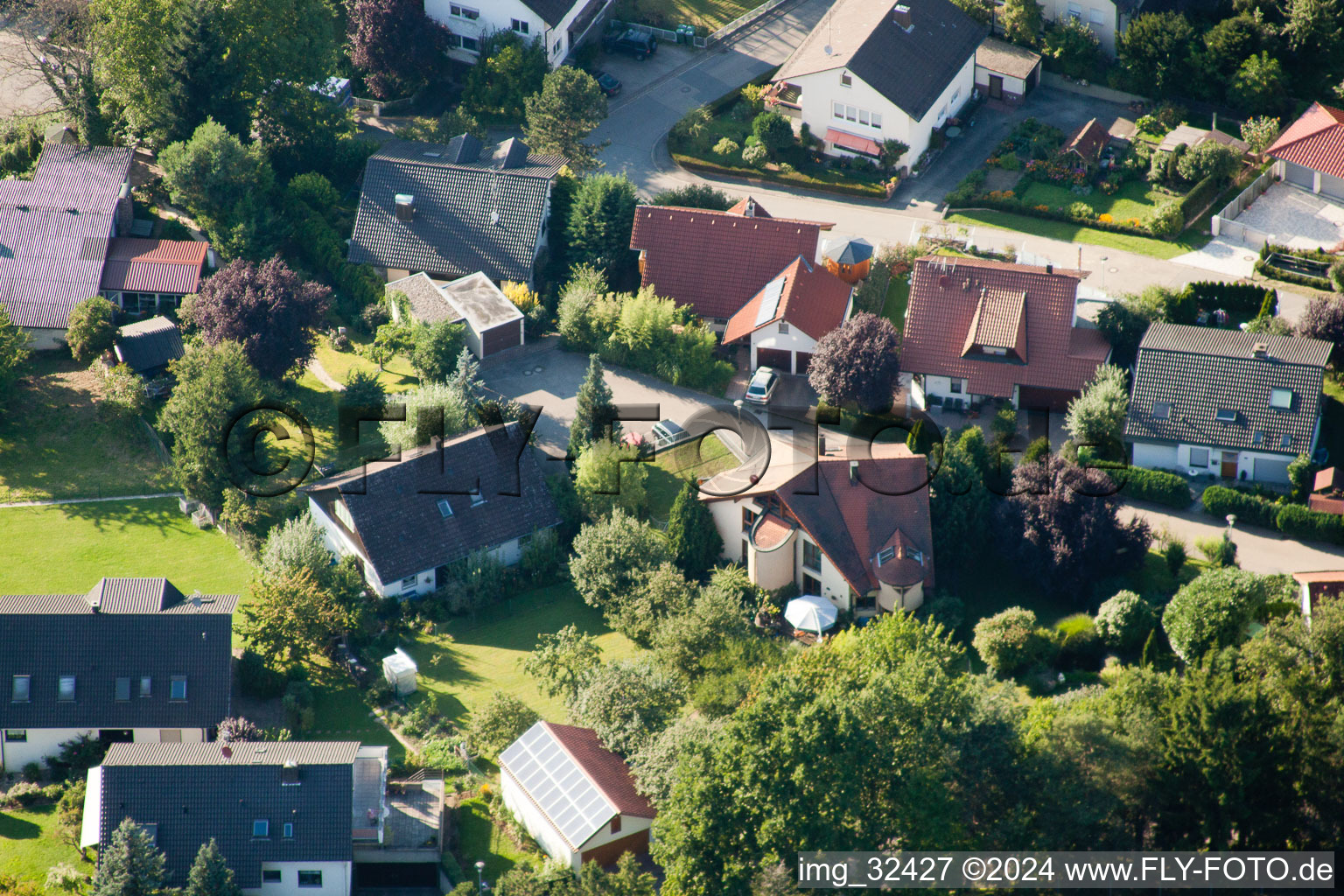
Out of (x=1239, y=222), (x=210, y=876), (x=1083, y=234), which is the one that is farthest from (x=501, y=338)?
(x=1239, y=222)

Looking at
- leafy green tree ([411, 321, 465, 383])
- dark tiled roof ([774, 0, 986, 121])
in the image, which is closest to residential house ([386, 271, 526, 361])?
leafy green tree ([411, 321, 465, 383])

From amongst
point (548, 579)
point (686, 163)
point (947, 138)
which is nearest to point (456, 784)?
point (548, 579)

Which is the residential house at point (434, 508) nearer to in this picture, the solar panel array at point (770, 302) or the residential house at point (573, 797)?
the residential house at point (573, 797)

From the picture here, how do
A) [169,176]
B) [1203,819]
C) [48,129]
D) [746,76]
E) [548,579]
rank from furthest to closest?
[746,76], [48,129], [169,176], [548,579], [1203,819]

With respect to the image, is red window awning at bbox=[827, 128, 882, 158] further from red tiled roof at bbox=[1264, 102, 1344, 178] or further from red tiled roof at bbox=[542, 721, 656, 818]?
red tiled roof at bbox=[542, 721, 656, 818]

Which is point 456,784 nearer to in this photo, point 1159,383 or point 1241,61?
point 1159,383

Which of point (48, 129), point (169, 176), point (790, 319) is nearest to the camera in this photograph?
point (790, 319)
